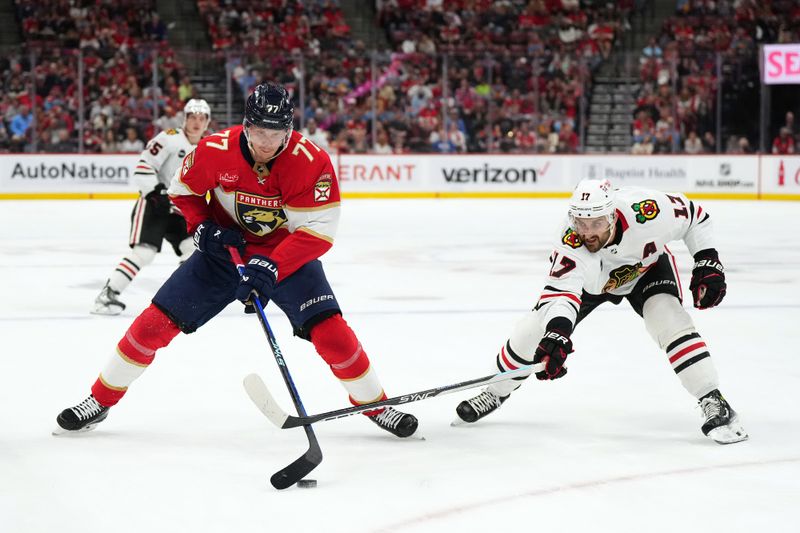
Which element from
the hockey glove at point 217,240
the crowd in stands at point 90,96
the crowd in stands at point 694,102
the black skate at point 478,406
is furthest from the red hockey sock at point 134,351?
the crowd in stands at point 694,102

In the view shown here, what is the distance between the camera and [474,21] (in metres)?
17.4

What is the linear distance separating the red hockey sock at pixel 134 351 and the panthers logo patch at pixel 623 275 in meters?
1.30

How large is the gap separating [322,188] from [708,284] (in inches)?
45.1

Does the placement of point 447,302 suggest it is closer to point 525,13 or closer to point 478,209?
point 478,209

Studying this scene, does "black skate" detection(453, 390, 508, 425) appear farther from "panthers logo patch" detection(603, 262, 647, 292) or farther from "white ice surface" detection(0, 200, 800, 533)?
"panthers logo patch" detection(603, 262, 647, 292)

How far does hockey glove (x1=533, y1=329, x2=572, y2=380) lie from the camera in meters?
3.13

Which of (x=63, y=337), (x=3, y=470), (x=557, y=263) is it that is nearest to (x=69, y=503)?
(x=3, y=470)

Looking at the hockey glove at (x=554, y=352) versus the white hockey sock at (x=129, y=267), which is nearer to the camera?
the hockey glove at (x=554, y=352)

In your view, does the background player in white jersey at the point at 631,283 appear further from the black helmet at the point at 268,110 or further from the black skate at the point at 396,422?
the black helmet at the point at 268,110

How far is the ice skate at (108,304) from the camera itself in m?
5.83

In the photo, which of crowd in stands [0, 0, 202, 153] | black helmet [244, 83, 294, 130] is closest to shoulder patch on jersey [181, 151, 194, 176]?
black helmet [244, 83, 294, 130]

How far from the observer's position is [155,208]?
607 centimetres

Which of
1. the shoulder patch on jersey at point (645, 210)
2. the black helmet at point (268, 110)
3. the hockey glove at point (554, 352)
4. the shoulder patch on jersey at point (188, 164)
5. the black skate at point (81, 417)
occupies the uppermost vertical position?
the black helmet at point (268, 110)

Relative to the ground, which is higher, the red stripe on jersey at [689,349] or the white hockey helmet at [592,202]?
the white hockey helmet at [592,202]
